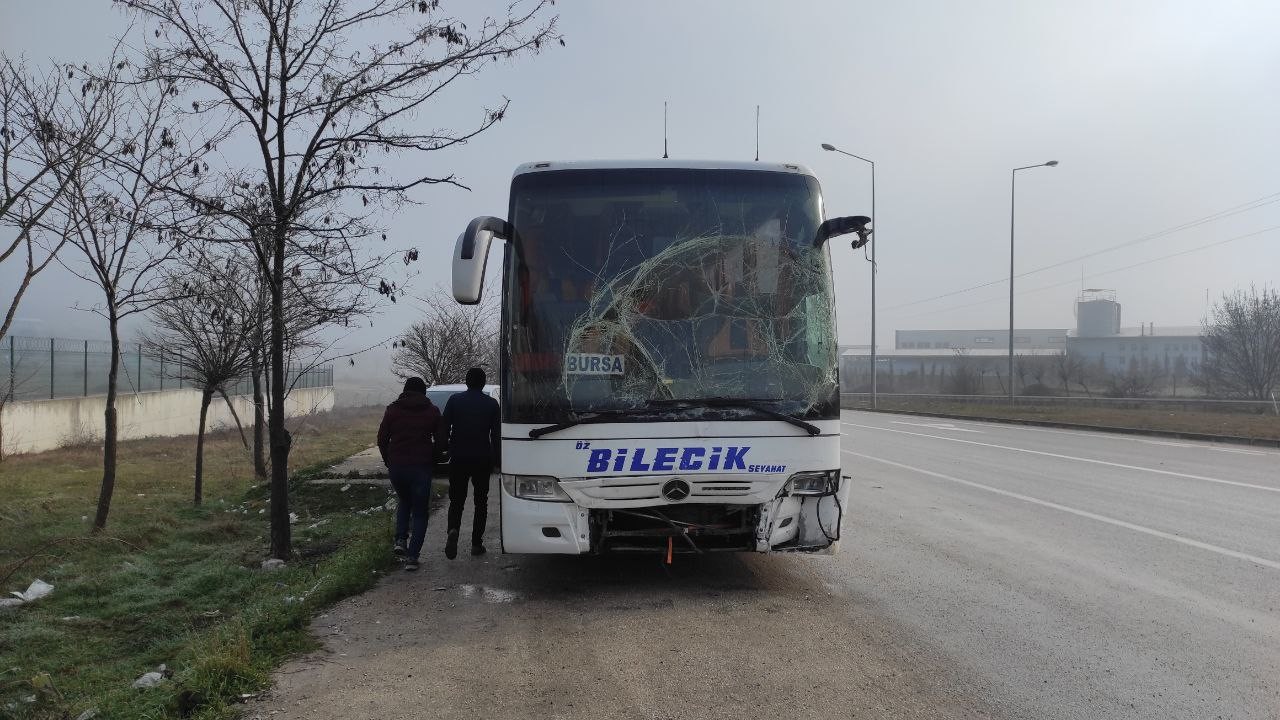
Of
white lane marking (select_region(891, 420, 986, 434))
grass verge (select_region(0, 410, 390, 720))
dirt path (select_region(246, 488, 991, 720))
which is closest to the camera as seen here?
dirt path (select_region(246, 488, 991, 720))

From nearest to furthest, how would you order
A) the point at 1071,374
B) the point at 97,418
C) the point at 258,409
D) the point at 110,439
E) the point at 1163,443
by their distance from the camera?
the point at 110,439 → the point at 258,409 → the point at 1163,443 → the point at 97,418 → the point at 1071,374

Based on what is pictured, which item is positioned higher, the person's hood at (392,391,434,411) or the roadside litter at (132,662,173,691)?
the person's hood at (392,391,434,411)

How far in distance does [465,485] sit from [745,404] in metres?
3.39

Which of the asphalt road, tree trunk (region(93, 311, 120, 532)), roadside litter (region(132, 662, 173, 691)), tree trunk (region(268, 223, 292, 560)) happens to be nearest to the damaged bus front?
the asphalt road

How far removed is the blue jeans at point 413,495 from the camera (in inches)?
311

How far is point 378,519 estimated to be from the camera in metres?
11.2

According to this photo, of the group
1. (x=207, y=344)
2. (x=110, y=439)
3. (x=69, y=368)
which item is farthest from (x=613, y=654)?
(x=69, y=368)

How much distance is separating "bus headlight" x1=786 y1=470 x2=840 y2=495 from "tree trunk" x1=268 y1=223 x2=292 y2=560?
4834 millimetres

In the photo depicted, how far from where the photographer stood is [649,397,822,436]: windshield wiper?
6.00m

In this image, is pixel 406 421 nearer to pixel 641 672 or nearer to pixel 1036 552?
pixel 641 672

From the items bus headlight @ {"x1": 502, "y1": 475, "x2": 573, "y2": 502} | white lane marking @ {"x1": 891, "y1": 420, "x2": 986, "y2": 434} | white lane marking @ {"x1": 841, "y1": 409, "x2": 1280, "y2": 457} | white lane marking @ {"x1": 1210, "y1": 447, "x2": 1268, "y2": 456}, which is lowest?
white lane marking @ {"x1": 891, "y1": 420, "x2": 986, "y2": 434}

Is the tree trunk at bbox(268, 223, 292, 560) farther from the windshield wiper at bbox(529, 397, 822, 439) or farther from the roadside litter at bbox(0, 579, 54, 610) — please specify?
the windshield wiper at bbox(529, 397, 822, 439)

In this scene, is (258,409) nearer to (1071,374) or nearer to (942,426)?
(942,426)

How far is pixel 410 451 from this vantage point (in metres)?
7.98
